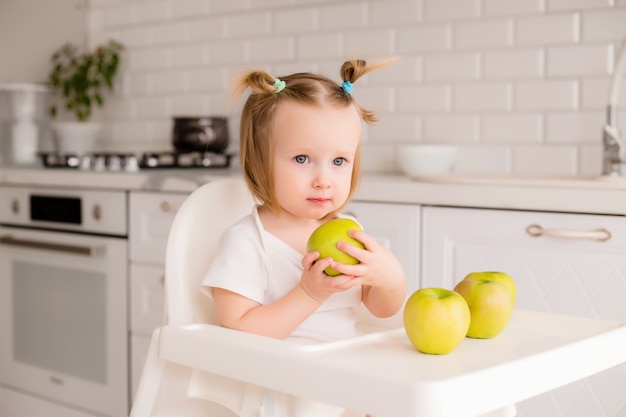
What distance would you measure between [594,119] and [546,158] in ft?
0.58

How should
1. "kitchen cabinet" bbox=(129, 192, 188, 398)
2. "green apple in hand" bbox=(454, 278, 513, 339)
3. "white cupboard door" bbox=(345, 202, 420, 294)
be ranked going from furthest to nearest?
"kitchen cabinet" bbox=(129, 192, 188, 398) < "white cupboard door" bbox=(345, 202, 420, 294) < "green apple in hand" bbox=(454, 278, 513, 339)

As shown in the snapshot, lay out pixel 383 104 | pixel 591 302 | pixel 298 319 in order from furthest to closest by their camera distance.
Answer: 1. pixel 383 104
2. pixel 591 302
3. pixel 298 319

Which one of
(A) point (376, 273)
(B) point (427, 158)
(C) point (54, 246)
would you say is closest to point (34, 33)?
(C) point (54, 246)

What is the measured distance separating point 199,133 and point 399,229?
3.77ft

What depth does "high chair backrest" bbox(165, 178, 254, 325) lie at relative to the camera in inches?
58.9

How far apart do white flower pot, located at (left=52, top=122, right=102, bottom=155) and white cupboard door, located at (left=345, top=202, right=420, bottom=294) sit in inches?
67.8

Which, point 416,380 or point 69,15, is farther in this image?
point 69,15

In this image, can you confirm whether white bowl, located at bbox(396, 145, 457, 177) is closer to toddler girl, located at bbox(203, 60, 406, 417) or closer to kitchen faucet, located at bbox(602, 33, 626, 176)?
kitchen faucet, located at bbox(602, 33, 626, 176)

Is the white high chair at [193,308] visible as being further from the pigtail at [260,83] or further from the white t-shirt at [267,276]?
the pigtail at [260,83]

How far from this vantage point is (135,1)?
366 centimetres

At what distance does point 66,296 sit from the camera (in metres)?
2.98

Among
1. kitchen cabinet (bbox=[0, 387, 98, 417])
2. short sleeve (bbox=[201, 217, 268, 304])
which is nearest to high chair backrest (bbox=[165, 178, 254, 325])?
short sleeve (bbox=[201, 217, 268, 304])

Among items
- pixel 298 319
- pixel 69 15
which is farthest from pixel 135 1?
pixel 298 319

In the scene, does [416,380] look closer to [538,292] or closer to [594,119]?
[538,292]
